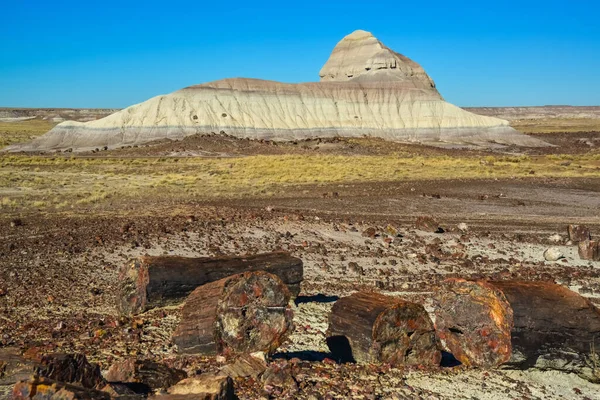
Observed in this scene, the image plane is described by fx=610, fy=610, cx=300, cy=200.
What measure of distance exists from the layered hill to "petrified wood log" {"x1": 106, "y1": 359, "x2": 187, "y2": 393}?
6269cm

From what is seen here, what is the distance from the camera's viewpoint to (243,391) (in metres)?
5.88

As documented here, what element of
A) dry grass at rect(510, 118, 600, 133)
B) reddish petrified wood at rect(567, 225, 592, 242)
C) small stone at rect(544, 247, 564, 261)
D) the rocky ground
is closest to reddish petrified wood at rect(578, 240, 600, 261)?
the rocky ground

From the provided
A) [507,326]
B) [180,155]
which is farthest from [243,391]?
[180,155]

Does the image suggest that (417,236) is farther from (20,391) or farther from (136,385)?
(20,391)

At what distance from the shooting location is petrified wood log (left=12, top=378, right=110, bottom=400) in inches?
167

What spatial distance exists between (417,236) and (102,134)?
58976 mm

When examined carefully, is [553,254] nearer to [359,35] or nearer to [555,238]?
[555,238]

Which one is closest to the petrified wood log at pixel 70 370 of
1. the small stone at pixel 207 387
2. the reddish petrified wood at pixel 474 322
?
the small stone at pixel 207 387

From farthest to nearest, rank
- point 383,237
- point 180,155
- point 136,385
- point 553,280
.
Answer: point 180,155, point 383,237, point 553,280, point 136,385

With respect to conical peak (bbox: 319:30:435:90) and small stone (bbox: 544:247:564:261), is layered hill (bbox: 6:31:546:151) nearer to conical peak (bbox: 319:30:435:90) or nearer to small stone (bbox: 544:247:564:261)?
conical peak (bbox: 319:30:435:90)

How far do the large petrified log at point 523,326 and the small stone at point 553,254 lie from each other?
751 cm

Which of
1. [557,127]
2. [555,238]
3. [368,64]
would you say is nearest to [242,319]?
[555,238]

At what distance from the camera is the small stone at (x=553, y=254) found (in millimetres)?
14445

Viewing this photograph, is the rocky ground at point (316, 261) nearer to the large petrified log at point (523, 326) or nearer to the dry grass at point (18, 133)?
the large petrified log at point (523, 326)
